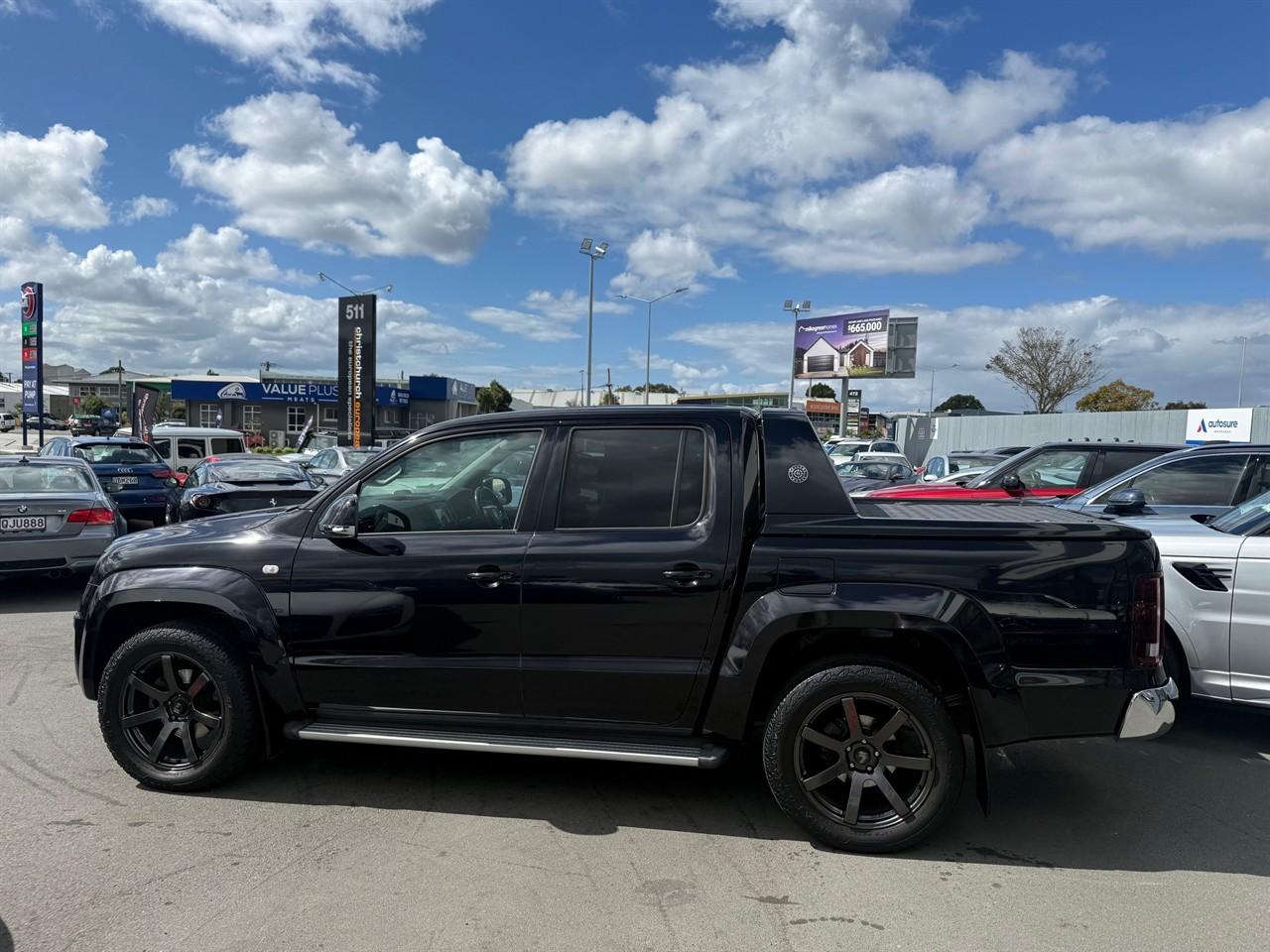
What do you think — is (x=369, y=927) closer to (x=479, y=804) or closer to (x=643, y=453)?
(x=479, y=804)

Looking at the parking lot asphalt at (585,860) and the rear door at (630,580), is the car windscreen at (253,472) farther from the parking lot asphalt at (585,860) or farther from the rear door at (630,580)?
the rear door at (630,580)

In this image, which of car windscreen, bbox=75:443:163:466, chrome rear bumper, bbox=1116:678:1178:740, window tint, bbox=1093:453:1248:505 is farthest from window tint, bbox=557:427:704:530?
car windscreen, bbox=75:443:163:466

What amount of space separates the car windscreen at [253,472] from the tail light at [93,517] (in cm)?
288

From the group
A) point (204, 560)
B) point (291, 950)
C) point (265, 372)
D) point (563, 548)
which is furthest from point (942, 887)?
point (265, 372)

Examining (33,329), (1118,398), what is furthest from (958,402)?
(33,329)

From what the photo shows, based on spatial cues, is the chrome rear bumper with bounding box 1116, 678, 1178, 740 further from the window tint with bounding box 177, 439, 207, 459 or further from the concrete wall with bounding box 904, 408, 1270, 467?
the concrete wall with bounding box 904, 408, 1270, 467

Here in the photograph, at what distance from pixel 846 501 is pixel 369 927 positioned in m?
2.44

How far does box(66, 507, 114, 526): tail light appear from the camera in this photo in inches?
327

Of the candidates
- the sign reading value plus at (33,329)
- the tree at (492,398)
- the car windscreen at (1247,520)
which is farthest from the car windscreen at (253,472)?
the tree at (492,398)

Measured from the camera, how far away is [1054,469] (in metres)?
10.1

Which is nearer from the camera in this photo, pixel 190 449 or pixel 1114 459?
pixel 1114 459

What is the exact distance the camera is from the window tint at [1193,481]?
7461mm

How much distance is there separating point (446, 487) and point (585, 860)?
1.77 meters

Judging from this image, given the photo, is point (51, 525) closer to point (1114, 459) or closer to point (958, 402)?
point (1114, 459)
